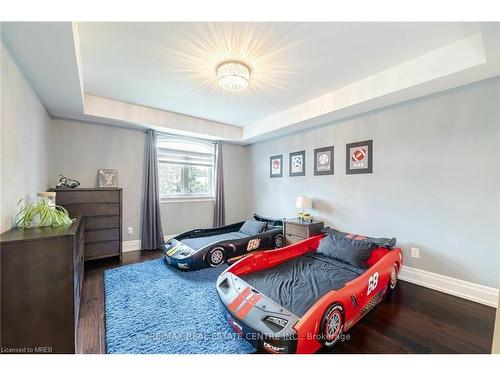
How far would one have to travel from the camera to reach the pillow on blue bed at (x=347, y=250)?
2377mm

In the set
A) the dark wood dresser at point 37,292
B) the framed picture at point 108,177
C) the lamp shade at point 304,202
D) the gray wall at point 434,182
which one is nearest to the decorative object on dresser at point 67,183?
the framed picture at point 108,177

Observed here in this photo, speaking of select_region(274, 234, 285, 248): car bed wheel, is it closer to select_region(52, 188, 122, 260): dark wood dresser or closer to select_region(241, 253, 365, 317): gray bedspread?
select_region(241, 253, 365, 317): gray bedspread

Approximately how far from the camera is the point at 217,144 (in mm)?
4707

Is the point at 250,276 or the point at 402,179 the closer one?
the point at 250,276

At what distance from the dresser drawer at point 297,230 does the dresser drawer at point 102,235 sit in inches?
104

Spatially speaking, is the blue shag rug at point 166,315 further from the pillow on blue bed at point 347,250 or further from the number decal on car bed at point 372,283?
the pillow on blue bed at point 347,250

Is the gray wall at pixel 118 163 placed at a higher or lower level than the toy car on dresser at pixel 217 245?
higher

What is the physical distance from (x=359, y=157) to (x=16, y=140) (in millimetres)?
3730

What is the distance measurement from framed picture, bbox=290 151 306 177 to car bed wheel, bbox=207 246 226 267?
1.98 meters

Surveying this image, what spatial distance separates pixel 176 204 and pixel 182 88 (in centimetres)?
235

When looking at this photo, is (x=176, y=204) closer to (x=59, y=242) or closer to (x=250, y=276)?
(x=250, y=276)
